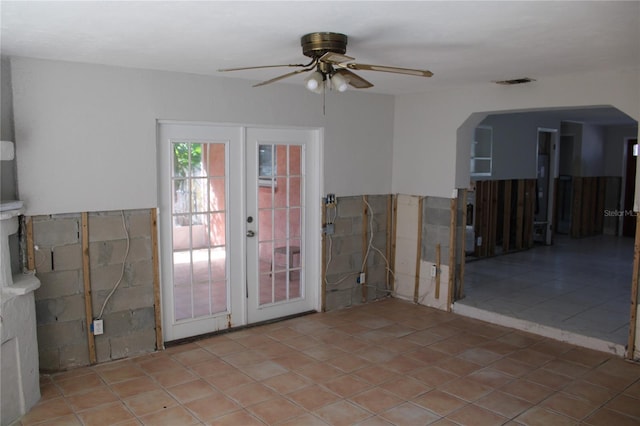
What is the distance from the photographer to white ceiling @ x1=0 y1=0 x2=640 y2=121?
246cm

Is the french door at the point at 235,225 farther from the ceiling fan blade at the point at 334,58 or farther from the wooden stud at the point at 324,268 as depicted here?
the ceiling fan blade at the point at 334,58

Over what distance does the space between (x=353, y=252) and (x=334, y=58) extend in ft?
10.5

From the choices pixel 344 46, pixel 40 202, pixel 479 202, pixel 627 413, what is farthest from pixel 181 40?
pixel 479 202

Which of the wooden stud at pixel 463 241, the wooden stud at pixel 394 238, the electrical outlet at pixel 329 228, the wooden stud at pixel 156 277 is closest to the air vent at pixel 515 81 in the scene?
the wooden stud at pixel 463 241

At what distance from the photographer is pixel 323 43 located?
9.57 feet

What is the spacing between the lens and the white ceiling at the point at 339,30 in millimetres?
2465

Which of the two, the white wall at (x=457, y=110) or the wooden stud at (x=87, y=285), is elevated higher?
the white wall at (x=457, y=110)

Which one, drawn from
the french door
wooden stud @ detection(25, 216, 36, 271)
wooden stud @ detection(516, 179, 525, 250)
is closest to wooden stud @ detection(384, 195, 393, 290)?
the french door

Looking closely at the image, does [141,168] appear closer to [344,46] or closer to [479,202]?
[344,46]

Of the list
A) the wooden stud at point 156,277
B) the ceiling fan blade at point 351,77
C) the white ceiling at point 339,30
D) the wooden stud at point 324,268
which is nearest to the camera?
the white ceiling at point 339,30

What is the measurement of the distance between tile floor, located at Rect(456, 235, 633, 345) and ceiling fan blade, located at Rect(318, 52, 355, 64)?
3.35m

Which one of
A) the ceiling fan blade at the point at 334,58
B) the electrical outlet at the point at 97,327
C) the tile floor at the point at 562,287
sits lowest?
the tile floor at the point at 562,287

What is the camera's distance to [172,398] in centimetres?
353

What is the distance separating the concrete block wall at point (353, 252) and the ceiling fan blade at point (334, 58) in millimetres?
2719
